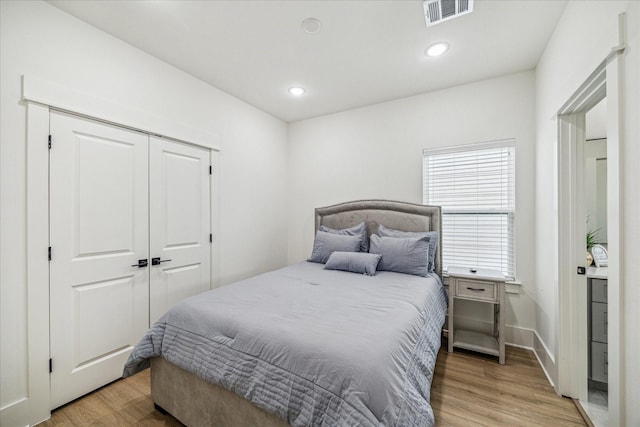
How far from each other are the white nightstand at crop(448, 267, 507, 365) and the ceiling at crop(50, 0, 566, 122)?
203 cm

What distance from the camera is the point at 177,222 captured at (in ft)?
8.75

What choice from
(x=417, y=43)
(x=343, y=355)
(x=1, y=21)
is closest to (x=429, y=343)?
(x=343, y=355)

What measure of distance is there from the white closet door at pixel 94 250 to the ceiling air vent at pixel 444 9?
8.18 feet

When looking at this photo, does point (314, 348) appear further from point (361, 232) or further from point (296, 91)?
point (296, 91)

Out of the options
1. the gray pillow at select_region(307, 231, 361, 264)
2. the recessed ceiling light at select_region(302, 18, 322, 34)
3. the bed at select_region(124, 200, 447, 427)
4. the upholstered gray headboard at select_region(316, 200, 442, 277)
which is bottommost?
the bed at select_region(124, 200, 447, 427)

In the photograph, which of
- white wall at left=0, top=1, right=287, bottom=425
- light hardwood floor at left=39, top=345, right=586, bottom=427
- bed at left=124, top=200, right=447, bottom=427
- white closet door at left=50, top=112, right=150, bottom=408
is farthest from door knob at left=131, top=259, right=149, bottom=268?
light hardwood floor at left=39, top=345, right=586, bottom=427

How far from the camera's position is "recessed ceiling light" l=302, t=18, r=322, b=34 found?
2.03m

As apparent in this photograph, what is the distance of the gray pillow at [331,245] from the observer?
3053 mm

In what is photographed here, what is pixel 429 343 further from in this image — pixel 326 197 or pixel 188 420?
pixel 326 197

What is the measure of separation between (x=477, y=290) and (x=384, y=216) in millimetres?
1216

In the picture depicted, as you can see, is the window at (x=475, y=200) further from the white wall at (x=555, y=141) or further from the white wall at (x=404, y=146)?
the white wall at (x=555, y=141)

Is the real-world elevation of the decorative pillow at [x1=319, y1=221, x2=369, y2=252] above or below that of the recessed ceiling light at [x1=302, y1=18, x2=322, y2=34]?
below

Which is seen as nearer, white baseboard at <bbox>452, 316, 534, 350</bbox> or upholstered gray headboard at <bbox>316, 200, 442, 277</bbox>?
white baseboard at <bbox>452, 316, 534, 350</bbox>

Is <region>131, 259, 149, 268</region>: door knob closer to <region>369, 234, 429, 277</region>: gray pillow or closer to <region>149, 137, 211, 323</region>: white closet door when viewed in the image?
<region>149, 137, 211, 323</region>: white closet door
